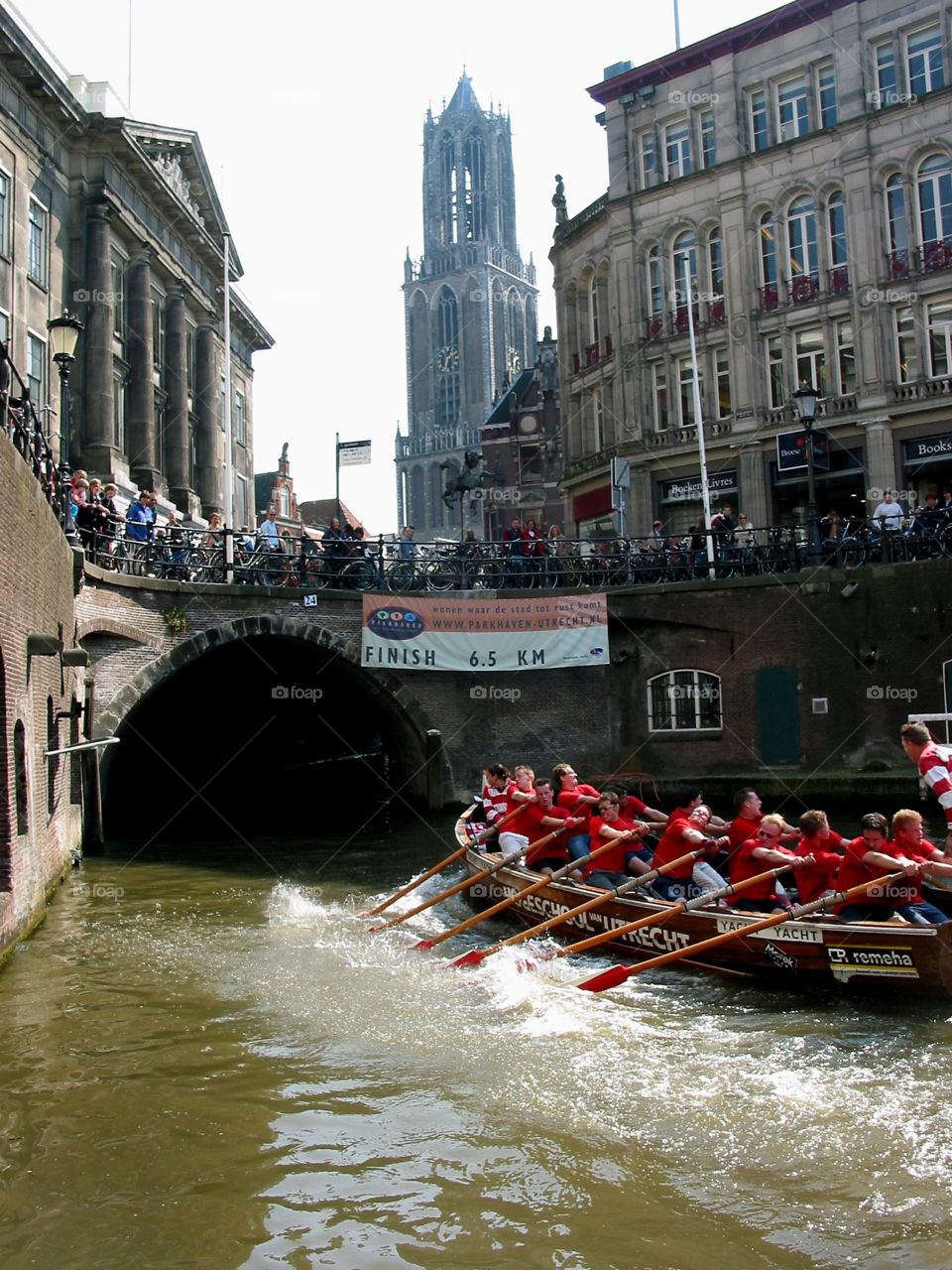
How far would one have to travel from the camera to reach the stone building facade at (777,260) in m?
32.0

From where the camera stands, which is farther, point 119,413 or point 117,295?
point 119,413

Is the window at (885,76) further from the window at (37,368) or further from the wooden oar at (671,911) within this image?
the wooden oar at (671,911)

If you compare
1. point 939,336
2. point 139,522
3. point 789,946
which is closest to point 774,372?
point 939,336

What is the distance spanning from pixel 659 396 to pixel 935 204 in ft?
31.4

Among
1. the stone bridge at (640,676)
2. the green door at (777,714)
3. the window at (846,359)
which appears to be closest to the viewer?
the stone bridge at (640,676)

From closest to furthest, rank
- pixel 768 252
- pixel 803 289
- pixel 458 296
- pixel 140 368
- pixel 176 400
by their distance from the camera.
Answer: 1. pixel 803 289
2. pixel 768 252
3. pixel 140 368
4. pixel 176 400
5. pixel 458 296

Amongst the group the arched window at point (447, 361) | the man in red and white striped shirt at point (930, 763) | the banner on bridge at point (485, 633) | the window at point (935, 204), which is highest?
the arched window at point (447, 361)

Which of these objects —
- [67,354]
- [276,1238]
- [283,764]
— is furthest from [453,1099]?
[283,764]

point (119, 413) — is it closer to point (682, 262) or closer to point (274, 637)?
point (274, 637)

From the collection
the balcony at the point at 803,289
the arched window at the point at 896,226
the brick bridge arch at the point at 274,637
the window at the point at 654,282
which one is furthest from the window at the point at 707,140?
the brick bridge arch at the point at 274,637

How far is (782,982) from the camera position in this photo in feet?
38.1

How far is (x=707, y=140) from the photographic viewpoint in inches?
1425

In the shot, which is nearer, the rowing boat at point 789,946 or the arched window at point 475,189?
the rowing boat at point 789,946

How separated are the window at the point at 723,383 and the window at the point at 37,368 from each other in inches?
788
